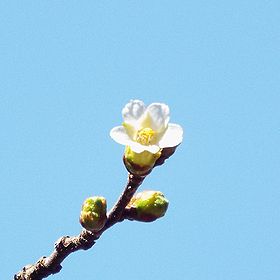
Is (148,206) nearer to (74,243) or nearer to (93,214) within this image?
(93,214)

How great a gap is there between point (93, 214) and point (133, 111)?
0.57 m

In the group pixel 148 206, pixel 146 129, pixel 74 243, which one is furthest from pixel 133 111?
pixel 74 243

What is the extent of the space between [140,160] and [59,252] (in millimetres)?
649

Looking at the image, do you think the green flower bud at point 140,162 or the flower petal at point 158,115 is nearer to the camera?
the green flower bud at point 140,162

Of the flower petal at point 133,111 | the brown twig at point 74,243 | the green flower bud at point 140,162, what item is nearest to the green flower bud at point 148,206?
the brown twig at point 74,243

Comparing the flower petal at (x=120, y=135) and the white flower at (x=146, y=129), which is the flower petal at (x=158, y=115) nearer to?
the white flower at (x=146, y=129)

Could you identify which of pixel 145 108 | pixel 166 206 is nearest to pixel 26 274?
pixel 166 206

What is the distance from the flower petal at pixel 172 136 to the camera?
10.9ft

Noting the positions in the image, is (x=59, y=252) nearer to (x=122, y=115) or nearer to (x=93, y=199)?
(x=93, y=199)

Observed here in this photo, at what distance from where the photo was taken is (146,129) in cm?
348

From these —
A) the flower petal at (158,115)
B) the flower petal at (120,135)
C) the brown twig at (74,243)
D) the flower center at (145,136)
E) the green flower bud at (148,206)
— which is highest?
the flower petal at (158,115)

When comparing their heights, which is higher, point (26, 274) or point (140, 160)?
point (140, 160)

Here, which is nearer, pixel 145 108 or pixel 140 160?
pixel 140 160

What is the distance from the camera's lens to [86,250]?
3.47 meters
